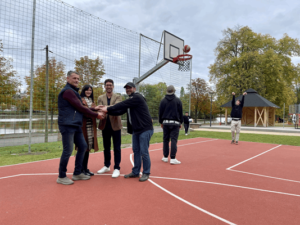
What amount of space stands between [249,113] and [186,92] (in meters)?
18.6

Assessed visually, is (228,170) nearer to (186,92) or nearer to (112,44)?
(112,44)

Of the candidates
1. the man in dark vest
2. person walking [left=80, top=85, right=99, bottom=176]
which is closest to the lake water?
person walking [left=80, top=85, right=99, bottom=176]

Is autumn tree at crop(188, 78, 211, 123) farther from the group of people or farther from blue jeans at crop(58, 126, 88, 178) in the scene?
blue jeans at crop(58, 126, 88, 178)

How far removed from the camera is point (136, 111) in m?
4.42

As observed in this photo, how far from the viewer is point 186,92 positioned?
16641mm

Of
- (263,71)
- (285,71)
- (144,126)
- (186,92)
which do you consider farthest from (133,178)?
(285,71)

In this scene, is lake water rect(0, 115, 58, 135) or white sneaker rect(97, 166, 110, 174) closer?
white sneaker rect(97, 166, 110, 174)

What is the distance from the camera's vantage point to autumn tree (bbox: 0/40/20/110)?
8750 mm

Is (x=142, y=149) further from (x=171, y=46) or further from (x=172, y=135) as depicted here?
(x=171, y=46)

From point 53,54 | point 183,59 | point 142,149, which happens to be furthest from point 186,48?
point 142,149

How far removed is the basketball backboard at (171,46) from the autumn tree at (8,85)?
23.7 feet

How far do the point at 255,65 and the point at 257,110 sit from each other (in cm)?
881

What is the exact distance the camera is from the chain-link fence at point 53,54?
7.82 m

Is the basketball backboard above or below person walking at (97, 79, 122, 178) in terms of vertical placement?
above
